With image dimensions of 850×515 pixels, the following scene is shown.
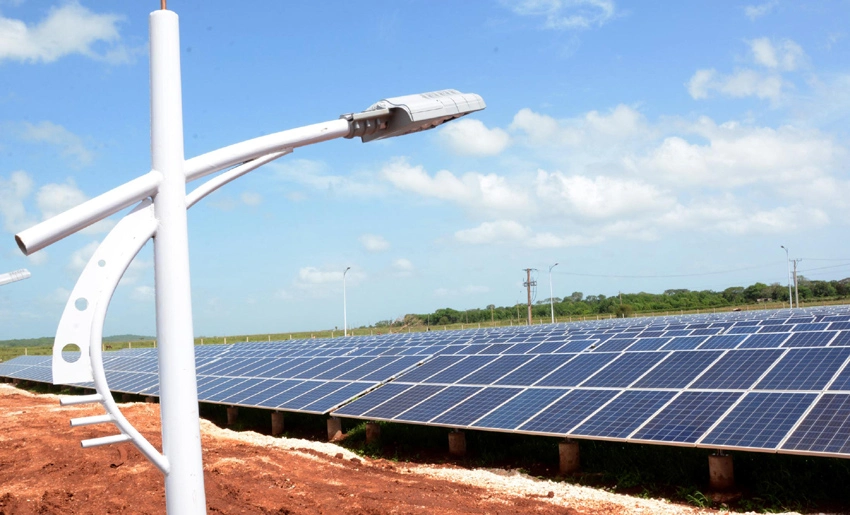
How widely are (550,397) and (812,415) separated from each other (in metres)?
4.83

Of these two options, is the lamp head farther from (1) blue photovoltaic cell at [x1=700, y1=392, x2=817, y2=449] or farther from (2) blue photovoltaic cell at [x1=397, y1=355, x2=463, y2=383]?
(2) blue photovoltaic cell at [x1=397, y1=355, x2=463, y2=383]

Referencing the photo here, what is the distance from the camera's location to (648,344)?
57.5 ft

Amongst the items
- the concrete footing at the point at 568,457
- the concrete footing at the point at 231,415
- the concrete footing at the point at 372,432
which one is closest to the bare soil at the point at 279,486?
the concrete footing at the point at 568,457

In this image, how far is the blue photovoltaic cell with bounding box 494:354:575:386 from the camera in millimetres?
15765

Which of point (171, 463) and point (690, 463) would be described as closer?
point (171, 463)

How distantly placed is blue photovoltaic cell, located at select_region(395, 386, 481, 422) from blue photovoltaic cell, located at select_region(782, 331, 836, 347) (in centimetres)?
711

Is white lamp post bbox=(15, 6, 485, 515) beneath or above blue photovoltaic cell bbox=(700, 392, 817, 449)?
above

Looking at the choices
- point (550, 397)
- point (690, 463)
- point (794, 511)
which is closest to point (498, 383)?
point (550, 397)

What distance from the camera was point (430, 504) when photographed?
10.4 metres

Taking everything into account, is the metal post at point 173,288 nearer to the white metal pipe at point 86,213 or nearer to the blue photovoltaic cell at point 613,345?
the white metal pipe at point 86,213

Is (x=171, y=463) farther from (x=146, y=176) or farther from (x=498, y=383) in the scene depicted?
(x=498, y=383)

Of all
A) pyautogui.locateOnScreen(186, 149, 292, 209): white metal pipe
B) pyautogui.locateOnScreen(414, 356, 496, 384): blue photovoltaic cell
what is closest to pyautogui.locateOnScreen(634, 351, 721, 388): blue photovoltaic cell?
pyautogui.locateOnScreen(414, 356, 496, 384): blue photovoltaic cell

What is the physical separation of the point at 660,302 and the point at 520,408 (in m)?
105

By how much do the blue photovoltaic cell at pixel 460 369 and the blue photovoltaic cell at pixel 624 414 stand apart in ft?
16.1
